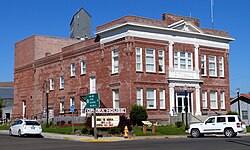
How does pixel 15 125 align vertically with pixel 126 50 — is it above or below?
below

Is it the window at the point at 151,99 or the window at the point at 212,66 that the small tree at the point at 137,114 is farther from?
the window at the point at 212,66

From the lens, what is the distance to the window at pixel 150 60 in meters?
41.3

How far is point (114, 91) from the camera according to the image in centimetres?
4169

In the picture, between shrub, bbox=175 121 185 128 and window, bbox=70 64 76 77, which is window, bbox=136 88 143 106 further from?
window, bbox=70 64 76 77

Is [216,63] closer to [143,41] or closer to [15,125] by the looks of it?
[143,41]

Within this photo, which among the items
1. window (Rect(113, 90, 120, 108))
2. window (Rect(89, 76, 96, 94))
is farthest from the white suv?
window (Rect(89, 76, 96, 94))

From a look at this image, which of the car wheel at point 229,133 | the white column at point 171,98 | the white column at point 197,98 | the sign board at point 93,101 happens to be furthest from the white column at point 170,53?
the sign board at point 93,101

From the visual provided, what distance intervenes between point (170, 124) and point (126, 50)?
886 centimetres

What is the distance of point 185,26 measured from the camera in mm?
44719

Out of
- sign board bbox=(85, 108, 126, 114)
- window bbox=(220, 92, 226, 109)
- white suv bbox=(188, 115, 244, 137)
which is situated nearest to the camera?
white suv bbox=(188, 115, 244, 137)

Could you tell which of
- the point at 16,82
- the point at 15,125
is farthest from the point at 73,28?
the point at 15,125

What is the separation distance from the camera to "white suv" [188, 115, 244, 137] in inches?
1244

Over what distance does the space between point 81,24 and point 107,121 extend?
45.3 metres

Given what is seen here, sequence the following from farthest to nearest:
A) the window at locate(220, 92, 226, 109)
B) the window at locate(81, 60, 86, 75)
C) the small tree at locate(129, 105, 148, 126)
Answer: the window at locate(220, 92, 226, 109), the window at locate(81, 60, 86, 75), the small tree at locate(129, 105, 148, 126)
